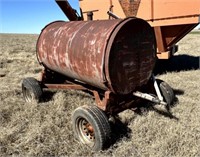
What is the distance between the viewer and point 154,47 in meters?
4.56

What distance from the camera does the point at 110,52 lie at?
12.3ft

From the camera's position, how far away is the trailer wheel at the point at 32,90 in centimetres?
562

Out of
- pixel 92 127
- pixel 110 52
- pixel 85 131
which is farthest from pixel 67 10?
pixel 92 127

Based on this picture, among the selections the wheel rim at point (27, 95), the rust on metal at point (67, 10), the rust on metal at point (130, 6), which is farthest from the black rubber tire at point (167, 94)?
the rust on metal at point (67, 10)

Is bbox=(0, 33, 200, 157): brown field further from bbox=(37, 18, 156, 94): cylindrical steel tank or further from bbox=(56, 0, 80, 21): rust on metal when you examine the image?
bbox=(56, 0, 80, 21): rust on metal

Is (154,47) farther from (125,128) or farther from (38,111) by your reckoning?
(38,111)

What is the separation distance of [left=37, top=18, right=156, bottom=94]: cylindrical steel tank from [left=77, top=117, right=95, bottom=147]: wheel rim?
0.63m

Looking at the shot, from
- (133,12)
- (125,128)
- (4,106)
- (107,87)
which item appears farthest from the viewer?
(133,12)

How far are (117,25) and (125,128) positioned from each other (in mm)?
1689

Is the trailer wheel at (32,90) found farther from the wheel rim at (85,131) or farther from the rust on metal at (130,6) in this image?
the rust on metal at (130,6)

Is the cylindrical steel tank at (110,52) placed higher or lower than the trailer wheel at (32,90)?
higher

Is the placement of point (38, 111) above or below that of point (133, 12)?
below

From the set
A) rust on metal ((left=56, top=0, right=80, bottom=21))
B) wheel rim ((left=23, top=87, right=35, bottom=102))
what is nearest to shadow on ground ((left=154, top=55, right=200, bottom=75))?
rust on metal ((left=56, top=0, right=80, bottom=21))

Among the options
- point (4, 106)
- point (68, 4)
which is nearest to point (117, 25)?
point (4, 106)
